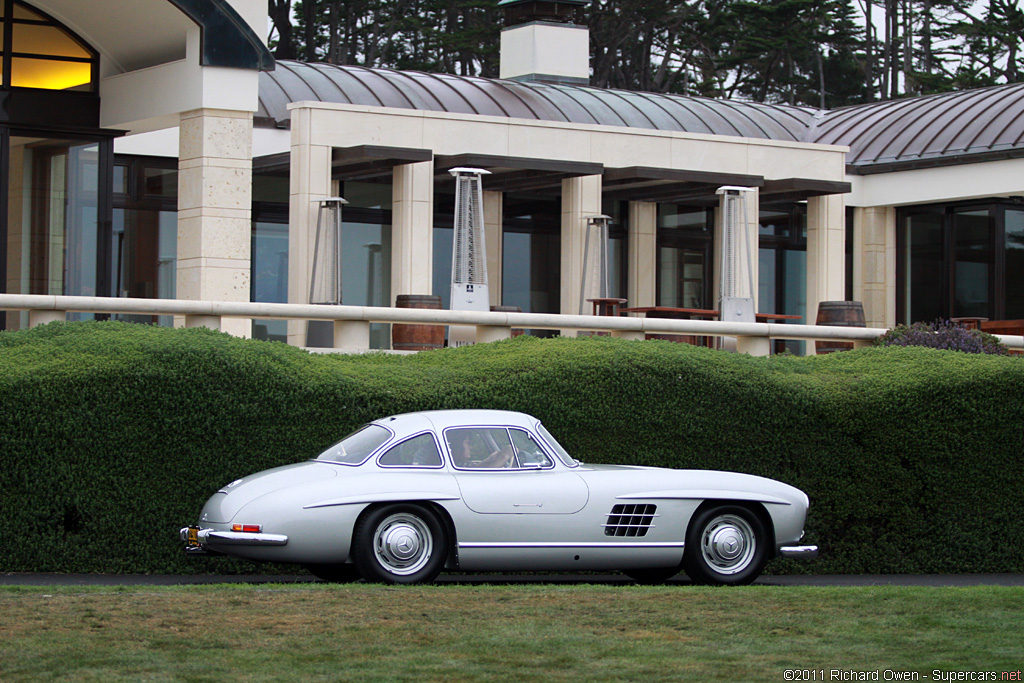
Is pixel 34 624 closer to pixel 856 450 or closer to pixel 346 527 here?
pixel 346 527

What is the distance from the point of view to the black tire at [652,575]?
35.6 ft

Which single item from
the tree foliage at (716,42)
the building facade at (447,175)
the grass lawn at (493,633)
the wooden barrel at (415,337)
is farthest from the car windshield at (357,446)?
the tree foliage at (716,42)

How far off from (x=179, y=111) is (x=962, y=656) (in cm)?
1306

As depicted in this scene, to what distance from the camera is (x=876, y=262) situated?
28.6 meters

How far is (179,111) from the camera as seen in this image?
17750 millimetres

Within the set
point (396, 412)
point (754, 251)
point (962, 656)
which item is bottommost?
point (962, 656)

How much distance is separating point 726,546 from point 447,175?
13823 millimetres

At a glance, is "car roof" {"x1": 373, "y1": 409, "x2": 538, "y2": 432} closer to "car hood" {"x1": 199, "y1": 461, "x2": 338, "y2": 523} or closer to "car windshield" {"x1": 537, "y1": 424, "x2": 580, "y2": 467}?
"car windshield" {"x1": 537, "y1": 424, "x2": 580, "y2": 467}

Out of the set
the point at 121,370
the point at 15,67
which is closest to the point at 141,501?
the point at 121,370

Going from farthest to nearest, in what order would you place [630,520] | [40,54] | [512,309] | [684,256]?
[684,256] → [512,309] → [40,54] → [630,520]

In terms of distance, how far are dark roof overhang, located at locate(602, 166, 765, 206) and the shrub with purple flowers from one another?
7308 millimetres

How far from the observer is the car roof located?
413 inches

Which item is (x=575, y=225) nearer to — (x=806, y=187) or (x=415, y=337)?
(x=806, y=187)

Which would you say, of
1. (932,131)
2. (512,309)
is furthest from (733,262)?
(932,131)
